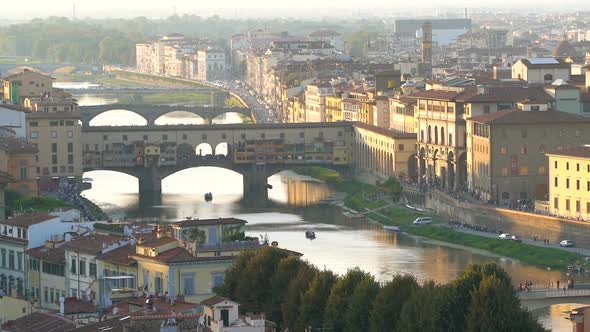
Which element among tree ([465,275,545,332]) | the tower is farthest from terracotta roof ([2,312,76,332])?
the tower

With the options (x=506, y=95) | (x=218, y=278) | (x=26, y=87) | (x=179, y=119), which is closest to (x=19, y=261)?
(x=218, y=278)

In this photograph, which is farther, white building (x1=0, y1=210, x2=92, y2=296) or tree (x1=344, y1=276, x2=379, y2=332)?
white building (x1=0, y1=210, x2=92, y2=296)

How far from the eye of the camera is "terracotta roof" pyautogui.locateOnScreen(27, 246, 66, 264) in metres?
26.2

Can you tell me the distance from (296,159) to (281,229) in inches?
538

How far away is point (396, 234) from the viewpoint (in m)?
44.0

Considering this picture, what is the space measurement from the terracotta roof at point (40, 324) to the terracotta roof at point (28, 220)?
20.6ft

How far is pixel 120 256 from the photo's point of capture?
25609mm

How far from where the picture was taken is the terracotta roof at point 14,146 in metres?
39.3

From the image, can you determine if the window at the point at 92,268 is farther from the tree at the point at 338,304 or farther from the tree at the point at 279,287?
the tree at the point at 338,304

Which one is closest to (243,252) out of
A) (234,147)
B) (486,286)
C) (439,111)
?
(486,286)

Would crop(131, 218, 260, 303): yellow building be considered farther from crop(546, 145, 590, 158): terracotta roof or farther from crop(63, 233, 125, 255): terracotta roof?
crop(546, 145, 590, 158): terracotta roof

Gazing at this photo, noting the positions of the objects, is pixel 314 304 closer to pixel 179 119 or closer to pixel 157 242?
pixel 157 242

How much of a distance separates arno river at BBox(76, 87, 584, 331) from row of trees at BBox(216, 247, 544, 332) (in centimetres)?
432

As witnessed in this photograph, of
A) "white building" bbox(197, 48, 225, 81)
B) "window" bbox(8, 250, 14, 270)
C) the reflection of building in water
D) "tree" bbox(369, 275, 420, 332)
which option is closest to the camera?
"tree" bbox(369, 275, 420, 332)
